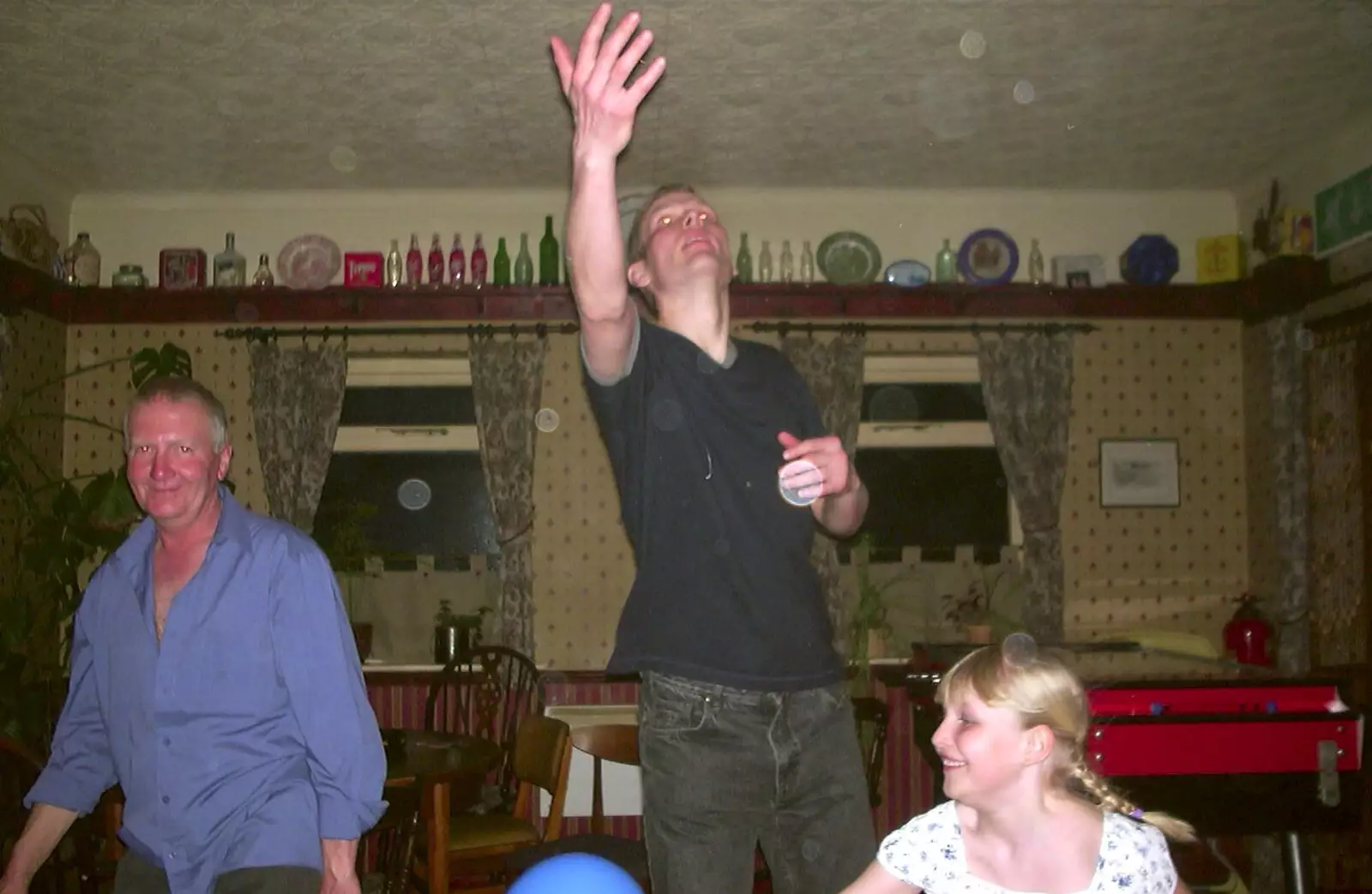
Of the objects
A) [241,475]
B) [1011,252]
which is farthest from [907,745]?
[241,475]

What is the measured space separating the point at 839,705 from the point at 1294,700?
2.86 meters

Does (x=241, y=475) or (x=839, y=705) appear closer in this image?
(x=839, y=705)

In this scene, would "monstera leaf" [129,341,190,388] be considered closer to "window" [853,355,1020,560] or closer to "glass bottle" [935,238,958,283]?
"window" [853,355,1020,560]

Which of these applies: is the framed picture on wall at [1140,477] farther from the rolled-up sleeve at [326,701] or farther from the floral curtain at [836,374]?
the rolled-up sleeve at [326,701]

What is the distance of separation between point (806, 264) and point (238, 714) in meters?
5.22

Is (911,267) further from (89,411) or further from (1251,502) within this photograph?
(89,411)

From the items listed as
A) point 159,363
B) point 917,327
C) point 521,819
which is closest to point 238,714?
point 521,819

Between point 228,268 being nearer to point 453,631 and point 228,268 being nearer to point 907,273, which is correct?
point 453,631

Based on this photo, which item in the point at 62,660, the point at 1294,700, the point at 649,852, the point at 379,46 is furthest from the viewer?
the point at 62,660

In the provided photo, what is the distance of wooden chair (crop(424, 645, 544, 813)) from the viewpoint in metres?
5.51

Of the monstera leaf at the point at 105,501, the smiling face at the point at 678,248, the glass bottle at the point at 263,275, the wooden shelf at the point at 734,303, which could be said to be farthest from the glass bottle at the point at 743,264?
the smiling face at the point at 678,248

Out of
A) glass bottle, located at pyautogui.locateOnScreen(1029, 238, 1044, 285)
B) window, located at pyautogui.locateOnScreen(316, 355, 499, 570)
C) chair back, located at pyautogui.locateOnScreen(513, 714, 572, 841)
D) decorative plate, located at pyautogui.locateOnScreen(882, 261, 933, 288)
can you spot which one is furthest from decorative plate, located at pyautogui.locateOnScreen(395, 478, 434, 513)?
glass bottle, located at pyautogui.locateOnScreen(1029, 238, 1044, 285)

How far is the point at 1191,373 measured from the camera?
6910 millimetres

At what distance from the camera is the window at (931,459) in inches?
274
